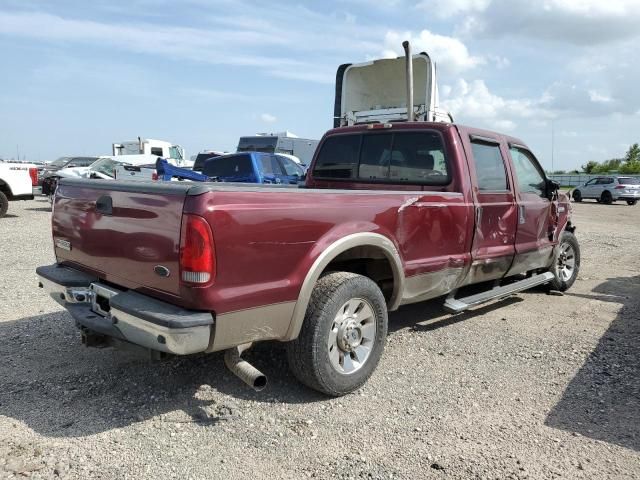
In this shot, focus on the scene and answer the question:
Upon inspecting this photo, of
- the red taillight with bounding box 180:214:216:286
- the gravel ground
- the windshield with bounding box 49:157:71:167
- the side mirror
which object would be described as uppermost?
the windshield with bounding box 49:157:71:167

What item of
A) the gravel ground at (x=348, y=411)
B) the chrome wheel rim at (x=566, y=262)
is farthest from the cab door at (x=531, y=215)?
the gravel ground at (x=348, y=411)

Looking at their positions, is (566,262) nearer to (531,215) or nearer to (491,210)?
(531,215)

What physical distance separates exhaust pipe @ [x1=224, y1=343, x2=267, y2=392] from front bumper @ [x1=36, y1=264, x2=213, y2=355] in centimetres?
36

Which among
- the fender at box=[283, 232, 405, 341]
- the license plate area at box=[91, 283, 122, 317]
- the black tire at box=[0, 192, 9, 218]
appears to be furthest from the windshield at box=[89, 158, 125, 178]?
the fender at box=[283, 232, 405, 341]

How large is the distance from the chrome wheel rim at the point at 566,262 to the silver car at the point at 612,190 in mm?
25422

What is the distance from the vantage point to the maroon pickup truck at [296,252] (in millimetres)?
2883

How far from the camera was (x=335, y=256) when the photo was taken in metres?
3.49

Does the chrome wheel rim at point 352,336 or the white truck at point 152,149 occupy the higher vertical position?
the white truck at point 152,149

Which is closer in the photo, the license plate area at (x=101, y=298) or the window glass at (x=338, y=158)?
the license plate area at (x=101, y=298)

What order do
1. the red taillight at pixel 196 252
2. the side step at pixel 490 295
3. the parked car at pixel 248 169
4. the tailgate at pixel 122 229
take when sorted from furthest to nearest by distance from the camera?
the parked car at pixel 248 169, the side step at pixel 490 295, the tailgate at pixel 122 229, the red taillight at pixel 196 252

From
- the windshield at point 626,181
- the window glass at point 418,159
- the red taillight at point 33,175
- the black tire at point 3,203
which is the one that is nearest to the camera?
the window glass at point 418,159

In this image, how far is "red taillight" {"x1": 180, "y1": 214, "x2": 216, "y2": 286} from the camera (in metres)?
2.81

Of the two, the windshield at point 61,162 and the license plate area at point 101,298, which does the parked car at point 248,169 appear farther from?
the windshield at point 61,162

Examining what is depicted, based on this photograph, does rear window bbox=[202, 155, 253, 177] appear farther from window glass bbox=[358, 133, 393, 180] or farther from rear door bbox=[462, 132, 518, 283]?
rear door bbox=[462, 132, 518, 283]
